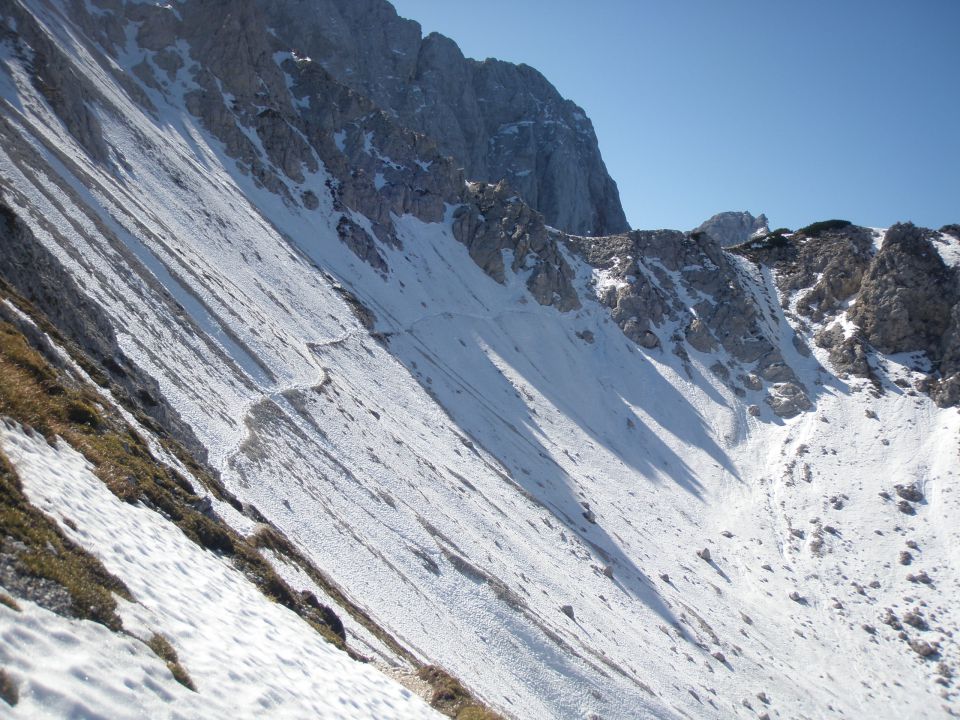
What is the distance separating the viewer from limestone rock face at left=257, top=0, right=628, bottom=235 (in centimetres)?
15262

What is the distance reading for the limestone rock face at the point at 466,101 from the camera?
153m

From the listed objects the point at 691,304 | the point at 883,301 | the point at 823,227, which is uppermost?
the point at 823,227

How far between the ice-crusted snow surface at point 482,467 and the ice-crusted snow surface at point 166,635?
0.35 feet

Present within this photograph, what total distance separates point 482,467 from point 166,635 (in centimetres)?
4544

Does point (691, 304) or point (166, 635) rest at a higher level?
point (691, 304)

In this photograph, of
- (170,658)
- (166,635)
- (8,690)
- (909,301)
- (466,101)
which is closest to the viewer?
(8,690)

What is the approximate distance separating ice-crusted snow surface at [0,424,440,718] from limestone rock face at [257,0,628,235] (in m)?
157

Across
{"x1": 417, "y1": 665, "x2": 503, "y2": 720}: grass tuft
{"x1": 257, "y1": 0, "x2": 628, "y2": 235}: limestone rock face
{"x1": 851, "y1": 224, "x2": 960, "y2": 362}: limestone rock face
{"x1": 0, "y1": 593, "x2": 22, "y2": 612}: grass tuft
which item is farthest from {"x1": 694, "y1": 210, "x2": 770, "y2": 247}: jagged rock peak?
{"x1": 0, "y1": 593, "x2": 22, "y2": 612}: grass tuft

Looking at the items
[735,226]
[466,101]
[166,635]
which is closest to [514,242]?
[466,101]

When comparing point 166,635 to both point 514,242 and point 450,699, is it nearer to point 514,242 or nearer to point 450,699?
point 450,699

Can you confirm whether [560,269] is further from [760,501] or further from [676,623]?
[676,623]

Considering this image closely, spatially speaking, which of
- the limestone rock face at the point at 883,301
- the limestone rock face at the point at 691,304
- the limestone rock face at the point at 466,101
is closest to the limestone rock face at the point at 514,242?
the limestone rock face at the point at 691,304

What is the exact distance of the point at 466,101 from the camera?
178 metres

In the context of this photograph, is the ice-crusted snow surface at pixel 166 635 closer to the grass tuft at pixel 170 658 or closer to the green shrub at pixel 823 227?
the grass tuft at pixel 170 658
